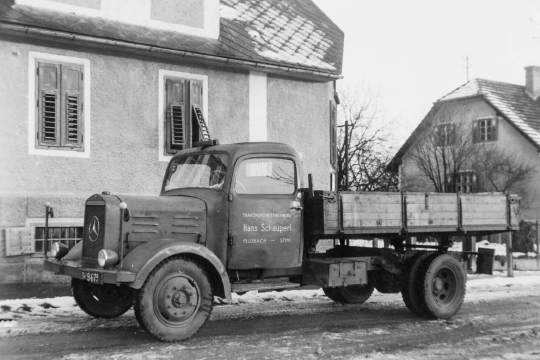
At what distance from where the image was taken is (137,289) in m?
6.42

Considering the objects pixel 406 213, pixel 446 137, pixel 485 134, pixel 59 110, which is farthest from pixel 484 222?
pixel 485 134

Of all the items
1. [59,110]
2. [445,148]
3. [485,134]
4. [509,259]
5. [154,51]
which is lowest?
[509,259]

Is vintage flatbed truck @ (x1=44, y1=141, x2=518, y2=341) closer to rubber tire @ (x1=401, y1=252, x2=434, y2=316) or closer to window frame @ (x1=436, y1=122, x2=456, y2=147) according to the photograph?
rubber tire @ (x1=401, y1=252, x2=434, y2=316)

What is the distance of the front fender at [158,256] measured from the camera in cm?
627

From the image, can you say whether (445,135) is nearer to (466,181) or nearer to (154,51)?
(466,181)

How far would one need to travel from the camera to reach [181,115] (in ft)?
39.4

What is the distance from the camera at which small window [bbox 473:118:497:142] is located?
2711cm

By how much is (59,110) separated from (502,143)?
20738 millimetres

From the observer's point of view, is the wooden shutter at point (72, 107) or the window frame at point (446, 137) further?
the window frame at point (446, 137)

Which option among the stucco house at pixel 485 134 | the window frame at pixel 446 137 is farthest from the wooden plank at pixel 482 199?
the window frame at pixel 446 137

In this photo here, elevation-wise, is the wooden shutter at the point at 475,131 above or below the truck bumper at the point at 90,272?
above

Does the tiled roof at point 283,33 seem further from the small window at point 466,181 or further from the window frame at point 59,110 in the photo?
the small window at point 466,181

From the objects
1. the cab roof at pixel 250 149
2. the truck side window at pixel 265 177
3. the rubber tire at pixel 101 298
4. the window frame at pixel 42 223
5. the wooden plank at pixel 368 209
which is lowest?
the rubber tire at pixel 101 298

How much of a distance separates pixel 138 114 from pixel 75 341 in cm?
580
